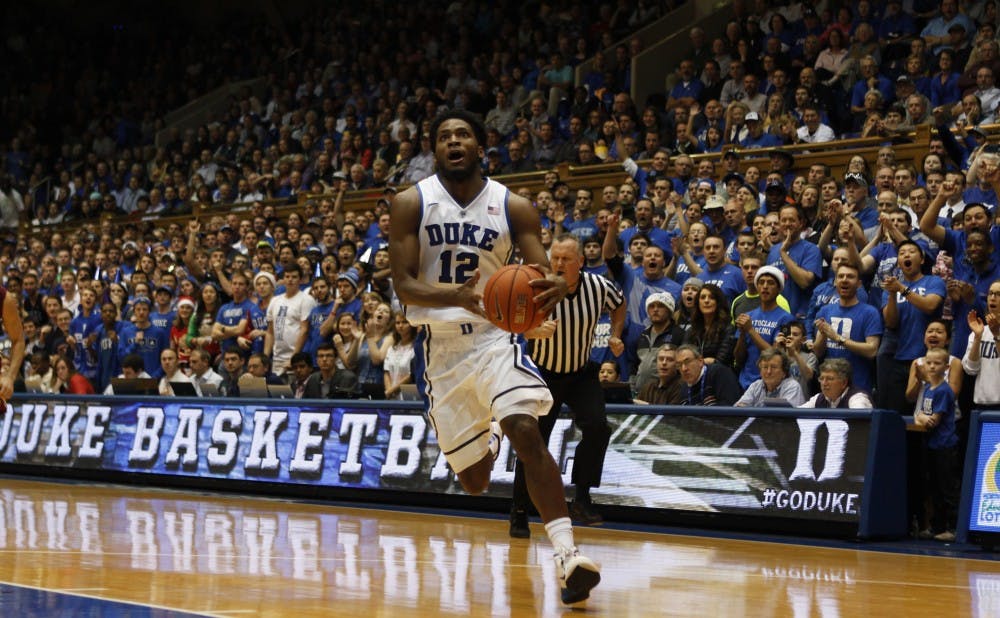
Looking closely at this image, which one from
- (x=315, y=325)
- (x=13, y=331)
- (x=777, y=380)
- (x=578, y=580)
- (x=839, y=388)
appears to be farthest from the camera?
(x=315, y=325)

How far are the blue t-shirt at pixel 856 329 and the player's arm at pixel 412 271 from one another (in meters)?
5.25

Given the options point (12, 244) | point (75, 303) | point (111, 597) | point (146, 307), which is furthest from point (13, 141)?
point (111, 597)

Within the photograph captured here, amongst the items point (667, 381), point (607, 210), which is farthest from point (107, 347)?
point (667, 381)

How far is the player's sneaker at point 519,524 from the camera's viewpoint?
376 inches

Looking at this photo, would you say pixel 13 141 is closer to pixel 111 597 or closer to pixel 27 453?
pixel 27 453

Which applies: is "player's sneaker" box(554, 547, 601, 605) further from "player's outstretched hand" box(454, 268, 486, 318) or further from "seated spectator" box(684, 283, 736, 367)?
"seated spectator" box(684, 283, 736, 367)

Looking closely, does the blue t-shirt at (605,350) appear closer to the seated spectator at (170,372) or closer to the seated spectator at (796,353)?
the seated spectator at (796,353)

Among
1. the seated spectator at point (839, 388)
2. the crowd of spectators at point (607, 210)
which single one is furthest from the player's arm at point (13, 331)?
the seated spectator at point (839, 388)

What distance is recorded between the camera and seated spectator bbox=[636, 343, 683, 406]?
1169 centimetres

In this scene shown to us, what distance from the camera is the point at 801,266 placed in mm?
12656

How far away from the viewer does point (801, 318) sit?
12305 millimetres

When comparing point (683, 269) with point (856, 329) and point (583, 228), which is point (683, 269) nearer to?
point (583, 228)

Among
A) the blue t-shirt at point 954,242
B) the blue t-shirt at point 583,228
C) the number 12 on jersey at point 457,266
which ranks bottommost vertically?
the number 12 on jersey at point 457,266

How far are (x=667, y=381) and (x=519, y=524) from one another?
2.70 metres
